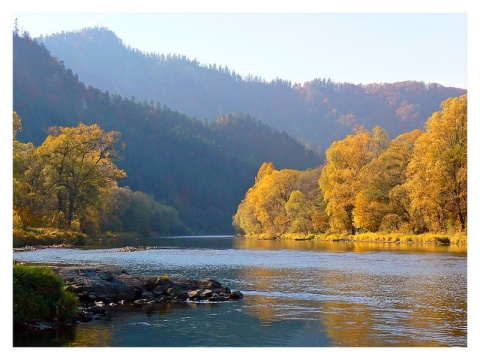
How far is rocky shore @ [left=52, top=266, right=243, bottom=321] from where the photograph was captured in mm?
27500

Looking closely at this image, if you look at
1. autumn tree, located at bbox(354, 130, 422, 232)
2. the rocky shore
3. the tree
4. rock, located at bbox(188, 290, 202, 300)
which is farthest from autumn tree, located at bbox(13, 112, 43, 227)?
rock, located at bbox(188, 290, 202, 300)

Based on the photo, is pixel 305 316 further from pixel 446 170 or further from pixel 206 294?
pixel 446 170

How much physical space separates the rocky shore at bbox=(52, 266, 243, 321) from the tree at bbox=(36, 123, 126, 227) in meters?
Result: 46.3

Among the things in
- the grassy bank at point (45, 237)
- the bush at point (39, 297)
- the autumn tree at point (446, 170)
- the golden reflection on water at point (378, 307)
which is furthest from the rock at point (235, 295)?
the autumn tree at point (446, 170)

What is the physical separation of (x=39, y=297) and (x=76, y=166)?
2272 inches

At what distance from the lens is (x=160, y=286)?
2995 centimetres

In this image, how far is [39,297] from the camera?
2164cm

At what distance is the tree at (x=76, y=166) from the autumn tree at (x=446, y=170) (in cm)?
3565

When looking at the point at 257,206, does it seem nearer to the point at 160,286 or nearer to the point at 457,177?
the point at 457,177

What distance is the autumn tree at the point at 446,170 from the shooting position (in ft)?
226

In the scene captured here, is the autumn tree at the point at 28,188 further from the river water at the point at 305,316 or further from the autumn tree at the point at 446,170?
the autumn tree at the point at 446,170

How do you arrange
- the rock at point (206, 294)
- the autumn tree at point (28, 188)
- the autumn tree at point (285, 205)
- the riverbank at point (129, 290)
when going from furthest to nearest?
the autumn tree at point (285, 205)
the autumn tree at point (28, 188)
the rock at point (206, 294)
the riverbank at point (129, 290)
